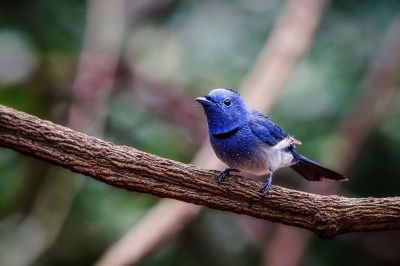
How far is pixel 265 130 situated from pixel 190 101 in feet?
7.91

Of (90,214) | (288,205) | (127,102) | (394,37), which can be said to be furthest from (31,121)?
(394,37)

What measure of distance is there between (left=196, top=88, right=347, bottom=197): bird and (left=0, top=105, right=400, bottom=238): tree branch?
0.92ft

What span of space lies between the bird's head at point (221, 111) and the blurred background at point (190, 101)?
1562 millimetres

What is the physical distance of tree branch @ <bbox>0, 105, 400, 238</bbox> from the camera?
9.78 feet

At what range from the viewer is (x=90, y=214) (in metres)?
6.17

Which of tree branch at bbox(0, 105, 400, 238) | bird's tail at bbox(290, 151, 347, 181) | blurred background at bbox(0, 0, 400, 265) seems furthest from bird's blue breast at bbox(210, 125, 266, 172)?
blurred background at bbox(0, 0, 400, 265)

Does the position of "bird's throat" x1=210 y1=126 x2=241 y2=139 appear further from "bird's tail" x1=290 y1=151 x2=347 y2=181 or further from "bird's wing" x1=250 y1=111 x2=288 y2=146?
"bird's tail" x1=290 y1=151 x2=347 y2=181

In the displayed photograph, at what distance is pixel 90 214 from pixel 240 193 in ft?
9.94

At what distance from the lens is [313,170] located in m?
4.18

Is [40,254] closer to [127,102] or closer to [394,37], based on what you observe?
[127,102]

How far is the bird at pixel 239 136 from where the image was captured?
380cm

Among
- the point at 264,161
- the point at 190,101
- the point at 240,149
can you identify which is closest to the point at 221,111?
the point at 240,149

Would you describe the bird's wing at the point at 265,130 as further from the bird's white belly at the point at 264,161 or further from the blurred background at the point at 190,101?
the blurred background at the point at 190,101

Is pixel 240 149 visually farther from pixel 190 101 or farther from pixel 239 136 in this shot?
pixel 190 101
